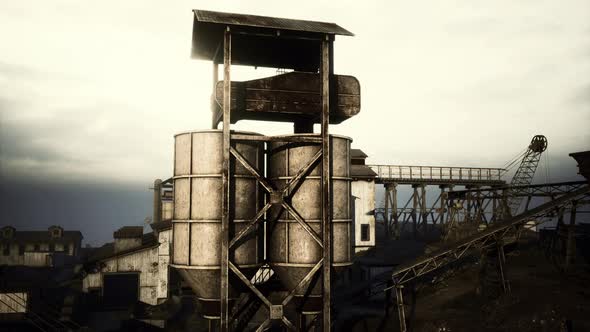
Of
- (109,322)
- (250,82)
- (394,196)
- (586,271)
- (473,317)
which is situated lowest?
(109,322)

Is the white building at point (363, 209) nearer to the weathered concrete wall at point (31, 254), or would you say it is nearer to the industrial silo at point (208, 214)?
the industrial silo at point (208, 214)

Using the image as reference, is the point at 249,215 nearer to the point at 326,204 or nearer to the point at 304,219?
the point at 304,219

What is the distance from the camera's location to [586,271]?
88.6ft

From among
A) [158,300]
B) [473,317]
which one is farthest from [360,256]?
[158,300]

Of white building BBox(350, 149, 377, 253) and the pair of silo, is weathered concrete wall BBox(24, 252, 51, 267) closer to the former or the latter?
white building BBox(350, 149, 377, 253)

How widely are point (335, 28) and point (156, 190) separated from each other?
35.3 metres

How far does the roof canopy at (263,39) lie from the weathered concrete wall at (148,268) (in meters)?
23.8

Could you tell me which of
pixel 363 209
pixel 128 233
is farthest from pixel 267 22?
pixel 128 233

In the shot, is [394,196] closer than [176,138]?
No

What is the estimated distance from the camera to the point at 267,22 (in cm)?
1145

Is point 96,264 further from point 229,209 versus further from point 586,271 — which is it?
point 586,271

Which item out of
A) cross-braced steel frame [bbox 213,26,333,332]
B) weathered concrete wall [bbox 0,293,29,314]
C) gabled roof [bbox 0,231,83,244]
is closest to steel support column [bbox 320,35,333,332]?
cross-braced steel frame [bbox 213,26,333,332]

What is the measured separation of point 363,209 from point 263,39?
→ 1089 inches

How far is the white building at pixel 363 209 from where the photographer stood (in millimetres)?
38188
